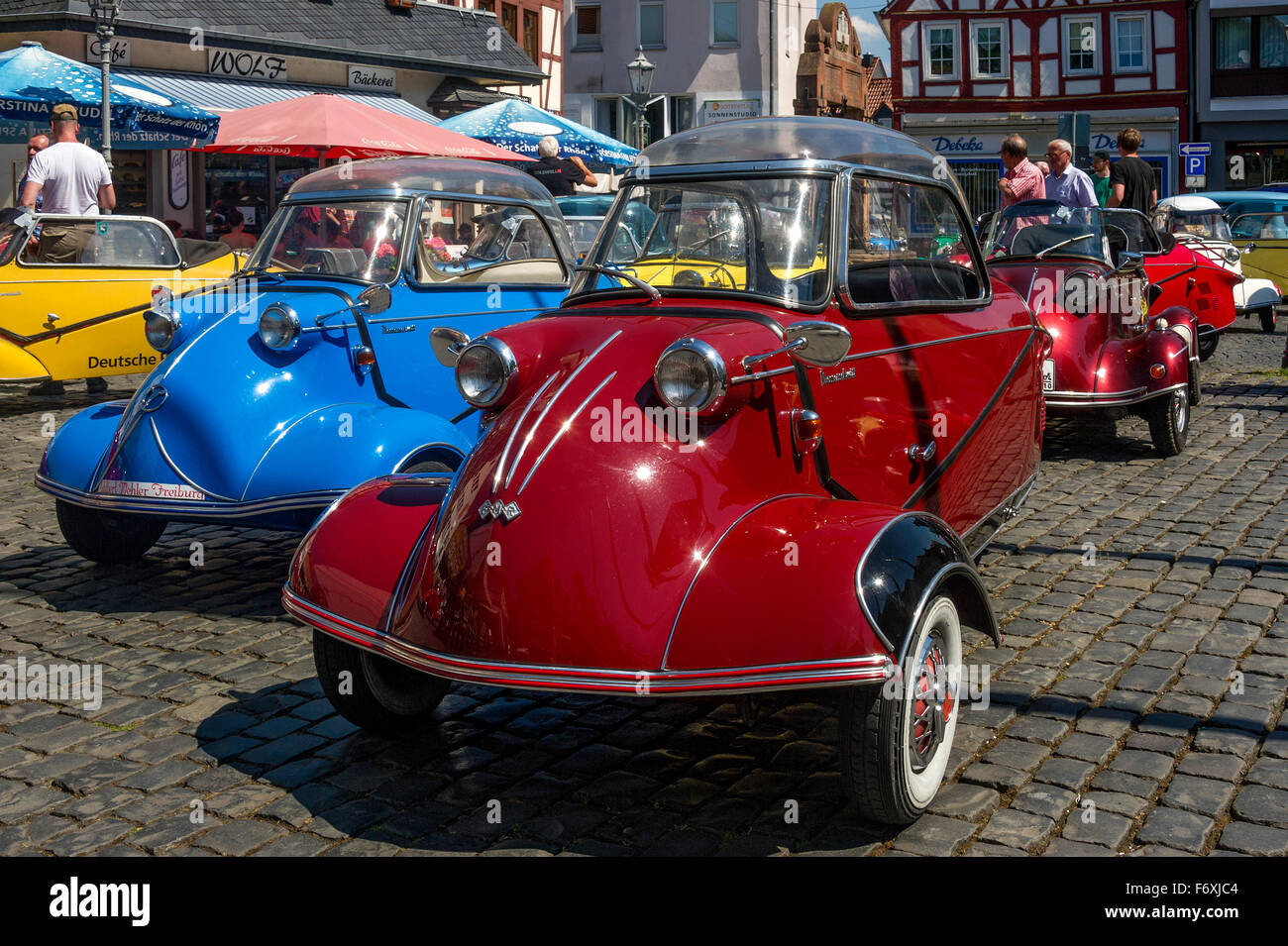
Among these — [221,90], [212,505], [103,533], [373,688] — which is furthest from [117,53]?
[373,688]

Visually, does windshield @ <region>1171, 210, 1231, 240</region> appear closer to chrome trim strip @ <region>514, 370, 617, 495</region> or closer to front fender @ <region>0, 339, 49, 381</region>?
front fender @ <region>0, 339, 49, 381</region>

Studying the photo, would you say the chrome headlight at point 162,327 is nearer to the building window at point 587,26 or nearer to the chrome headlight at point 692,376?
the chrome headlight at point 692,376

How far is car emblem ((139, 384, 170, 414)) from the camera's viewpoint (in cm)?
632

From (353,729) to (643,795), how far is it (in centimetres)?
111

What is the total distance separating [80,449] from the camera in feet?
21.4

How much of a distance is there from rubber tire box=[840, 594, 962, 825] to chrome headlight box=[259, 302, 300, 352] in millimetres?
3646

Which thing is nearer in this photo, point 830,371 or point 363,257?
point 830,371

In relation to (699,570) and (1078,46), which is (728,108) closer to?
(1078,46)

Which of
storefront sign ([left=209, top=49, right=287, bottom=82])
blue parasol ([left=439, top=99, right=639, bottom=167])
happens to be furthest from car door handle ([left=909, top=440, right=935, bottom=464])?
storefront sign ([left=209, top=49, right=287, bottom=82])
